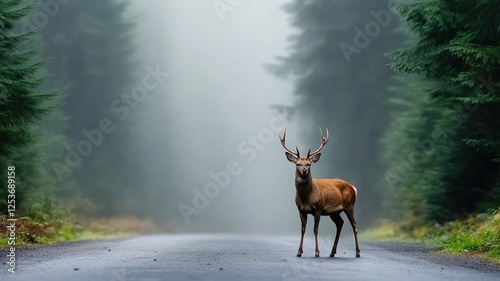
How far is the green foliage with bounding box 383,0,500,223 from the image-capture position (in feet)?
58.5

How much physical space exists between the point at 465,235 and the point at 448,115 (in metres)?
5.10

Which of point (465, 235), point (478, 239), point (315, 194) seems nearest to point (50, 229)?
point (315, 194)

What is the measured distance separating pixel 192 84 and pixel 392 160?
57898 millimetres

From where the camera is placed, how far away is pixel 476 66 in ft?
57.8

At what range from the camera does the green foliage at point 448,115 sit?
1783 centimetres

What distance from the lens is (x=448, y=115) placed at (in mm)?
23344

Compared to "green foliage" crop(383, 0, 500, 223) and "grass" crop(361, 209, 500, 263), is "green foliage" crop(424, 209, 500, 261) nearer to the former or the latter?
"grass" crop(361, 209, 500, 263)

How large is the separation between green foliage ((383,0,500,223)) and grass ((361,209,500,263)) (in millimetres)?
574

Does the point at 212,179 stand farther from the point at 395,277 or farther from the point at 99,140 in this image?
the point at 395,277

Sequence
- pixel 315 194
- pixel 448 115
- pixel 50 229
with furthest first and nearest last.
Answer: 1. pixel 448 115
2. pixel 50 229
3. pixel 315 194

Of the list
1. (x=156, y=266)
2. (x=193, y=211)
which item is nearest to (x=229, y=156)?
(x=193, y=211)

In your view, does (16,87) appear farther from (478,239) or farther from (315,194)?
(478,239)

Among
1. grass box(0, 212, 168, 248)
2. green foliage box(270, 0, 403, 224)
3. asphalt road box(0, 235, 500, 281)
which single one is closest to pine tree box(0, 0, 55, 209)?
grass box(0, 212, 168, 248)

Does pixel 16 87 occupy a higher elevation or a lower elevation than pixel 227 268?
higher
